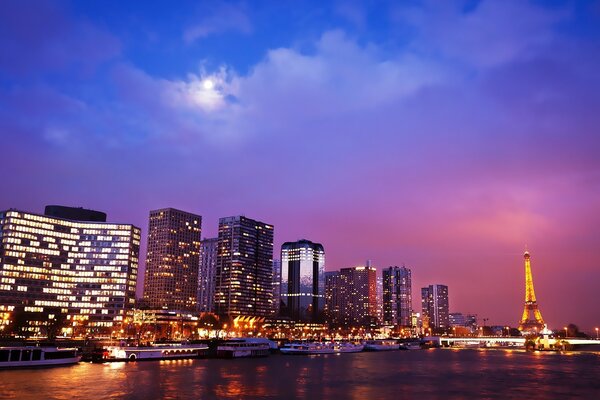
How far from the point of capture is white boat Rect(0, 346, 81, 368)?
4304 inches

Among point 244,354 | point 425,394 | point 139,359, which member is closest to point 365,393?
point 425,394

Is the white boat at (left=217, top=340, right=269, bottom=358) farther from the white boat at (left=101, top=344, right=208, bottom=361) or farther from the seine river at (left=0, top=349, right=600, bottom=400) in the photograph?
the seine river at (left=0, top=349, right=600, bottom=400)

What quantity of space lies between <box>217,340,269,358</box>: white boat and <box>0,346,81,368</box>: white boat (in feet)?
198

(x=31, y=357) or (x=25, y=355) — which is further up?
(x=25, y=355)

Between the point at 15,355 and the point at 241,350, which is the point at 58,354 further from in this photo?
the point at 241,350

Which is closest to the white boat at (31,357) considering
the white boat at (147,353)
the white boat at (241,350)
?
the white boat at (147,353)

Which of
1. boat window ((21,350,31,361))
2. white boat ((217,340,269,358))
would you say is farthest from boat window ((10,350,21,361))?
white boat ((217,340,269,358))

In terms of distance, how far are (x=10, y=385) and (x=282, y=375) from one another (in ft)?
168

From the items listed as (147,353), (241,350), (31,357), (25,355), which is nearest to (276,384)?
(31,357)

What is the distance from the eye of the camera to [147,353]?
486 ft

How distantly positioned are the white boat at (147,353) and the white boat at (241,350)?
9.31m

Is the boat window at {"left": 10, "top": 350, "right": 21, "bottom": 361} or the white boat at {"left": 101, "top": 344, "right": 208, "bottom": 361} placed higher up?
the boat window at {"left": 10, "top": 350, "right": 21, "bottom": 361}

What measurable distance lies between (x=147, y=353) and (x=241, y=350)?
41.7 m

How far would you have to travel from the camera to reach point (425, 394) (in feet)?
269
